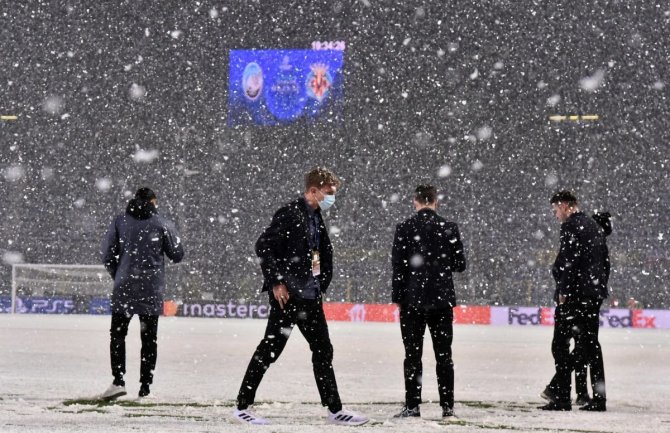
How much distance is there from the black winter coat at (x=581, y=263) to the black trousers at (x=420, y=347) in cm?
97

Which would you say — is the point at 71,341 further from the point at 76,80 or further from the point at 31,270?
the point at 76,80

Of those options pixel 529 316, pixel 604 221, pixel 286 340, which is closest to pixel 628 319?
pixel 529 316

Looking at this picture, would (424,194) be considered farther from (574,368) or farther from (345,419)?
(574,368)

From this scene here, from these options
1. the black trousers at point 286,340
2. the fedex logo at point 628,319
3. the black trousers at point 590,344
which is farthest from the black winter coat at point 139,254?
the fedex logo at point 628,319

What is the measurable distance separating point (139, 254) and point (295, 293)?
74.2 inches

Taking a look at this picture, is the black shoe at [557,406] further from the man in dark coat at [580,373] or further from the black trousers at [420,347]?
the black trousers at [420,347]

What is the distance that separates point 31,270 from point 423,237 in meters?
23.9

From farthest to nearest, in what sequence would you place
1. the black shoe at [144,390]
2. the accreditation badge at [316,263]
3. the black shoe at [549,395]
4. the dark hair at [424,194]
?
the black shoe at [144,390], the black shoe at [549,395], the dark hair at [424,194], the accreditation badge at [316,263]

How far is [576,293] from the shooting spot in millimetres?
6918

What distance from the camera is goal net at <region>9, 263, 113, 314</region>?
27516 mm

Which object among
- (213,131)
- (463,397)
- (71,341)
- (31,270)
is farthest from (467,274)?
(463,397)

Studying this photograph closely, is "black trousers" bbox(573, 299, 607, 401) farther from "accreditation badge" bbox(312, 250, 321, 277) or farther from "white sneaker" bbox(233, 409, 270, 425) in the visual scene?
"white sneaker" bbox(233, 409, 270, 425)

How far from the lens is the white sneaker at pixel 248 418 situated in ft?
18.6

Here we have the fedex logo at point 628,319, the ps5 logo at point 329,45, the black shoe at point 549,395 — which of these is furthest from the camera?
the ps5 logo at point 329,45
